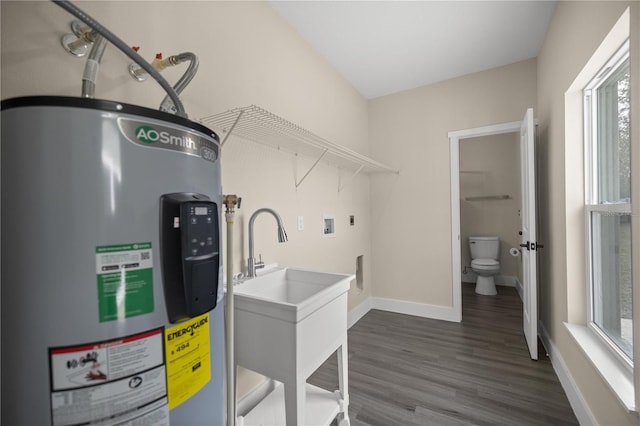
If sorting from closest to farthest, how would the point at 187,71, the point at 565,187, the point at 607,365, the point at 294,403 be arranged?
the point at 187,71 < the point at 294,403 < the point at 607,365 < the point at 565,187

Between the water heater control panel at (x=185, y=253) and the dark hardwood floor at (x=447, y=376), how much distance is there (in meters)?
1.40

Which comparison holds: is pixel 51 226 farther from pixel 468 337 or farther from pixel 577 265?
pixel 468 337

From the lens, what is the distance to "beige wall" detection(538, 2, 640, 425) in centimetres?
126

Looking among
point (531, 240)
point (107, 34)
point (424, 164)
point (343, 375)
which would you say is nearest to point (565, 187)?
point (531, 240)

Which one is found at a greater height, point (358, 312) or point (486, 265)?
point (486, 265)

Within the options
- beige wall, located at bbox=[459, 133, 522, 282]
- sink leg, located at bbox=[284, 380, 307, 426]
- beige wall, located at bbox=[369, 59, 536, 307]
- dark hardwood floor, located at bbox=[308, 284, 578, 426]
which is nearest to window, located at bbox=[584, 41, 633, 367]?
dark hardwood floor, located at bbox=[308, 284, 578, 426]

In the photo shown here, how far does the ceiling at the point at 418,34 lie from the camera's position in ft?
6.11

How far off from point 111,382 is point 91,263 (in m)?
0.23

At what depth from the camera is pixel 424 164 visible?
9.80 feet

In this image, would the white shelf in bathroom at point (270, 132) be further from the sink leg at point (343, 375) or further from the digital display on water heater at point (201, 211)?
the sink leg at point (343, 375)

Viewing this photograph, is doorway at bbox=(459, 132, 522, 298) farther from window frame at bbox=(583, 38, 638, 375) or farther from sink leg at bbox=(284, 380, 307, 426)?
sink leg at bbox=(284, 380, 307, 426)

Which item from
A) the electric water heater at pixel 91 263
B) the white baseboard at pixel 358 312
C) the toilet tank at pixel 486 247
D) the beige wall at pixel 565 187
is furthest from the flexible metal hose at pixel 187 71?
the toilet tank at pixel 486 247

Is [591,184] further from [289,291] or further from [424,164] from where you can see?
[289,291]

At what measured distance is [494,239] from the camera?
396cm
